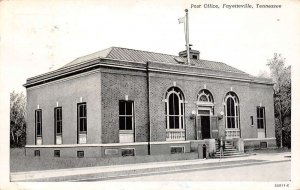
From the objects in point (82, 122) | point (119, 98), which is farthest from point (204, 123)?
point (82, 122)

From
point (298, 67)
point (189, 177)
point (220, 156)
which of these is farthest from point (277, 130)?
point (189, 177)

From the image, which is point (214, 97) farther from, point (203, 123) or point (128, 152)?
point (128, 152)

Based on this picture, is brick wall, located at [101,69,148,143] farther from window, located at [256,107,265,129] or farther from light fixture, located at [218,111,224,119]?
window, located at [256,107,265,129]

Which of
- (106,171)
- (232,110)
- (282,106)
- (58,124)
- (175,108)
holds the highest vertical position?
(282,106)

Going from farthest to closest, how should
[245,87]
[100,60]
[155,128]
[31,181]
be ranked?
[245,87], [155,128], [100,60], [31,181]

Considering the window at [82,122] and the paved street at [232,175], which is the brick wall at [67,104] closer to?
the window at [82,122]

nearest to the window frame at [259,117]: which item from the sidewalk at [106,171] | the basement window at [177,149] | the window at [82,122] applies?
the basement window at [177,149]

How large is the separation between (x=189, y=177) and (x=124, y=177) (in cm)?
272

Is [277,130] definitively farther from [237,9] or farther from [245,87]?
[237,9]

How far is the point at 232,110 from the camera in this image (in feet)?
102

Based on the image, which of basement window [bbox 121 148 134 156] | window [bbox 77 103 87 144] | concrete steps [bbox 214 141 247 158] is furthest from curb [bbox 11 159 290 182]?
window [bbox 77 103 87 144]

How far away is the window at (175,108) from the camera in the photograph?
90.2 ft

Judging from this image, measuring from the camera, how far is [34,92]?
29.8m

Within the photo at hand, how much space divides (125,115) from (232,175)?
8292mm
